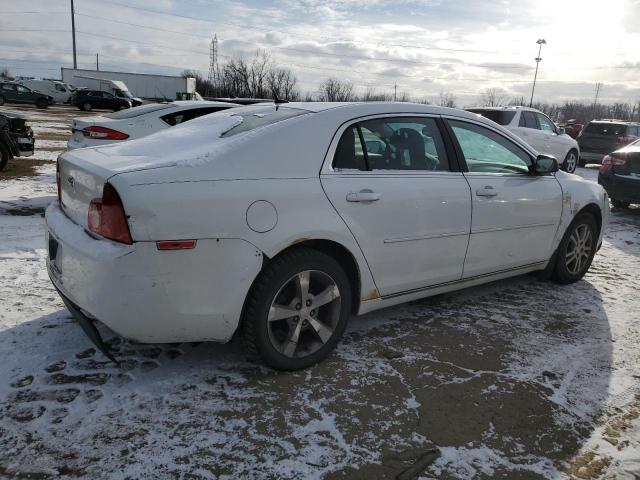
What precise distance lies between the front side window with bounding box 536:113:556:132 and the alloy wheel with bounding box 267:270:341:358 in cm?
1271

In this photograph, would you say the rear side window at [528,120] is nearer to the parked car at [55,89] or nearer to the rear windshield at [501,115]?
the rear windshield at [501,115]

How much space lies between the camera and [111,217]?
99.5 inches

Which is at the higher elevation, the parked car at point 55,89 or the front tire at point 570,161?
the parked car at point 55,89

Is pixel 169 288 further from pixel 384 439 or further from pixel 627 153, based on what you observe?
pixel 627 153

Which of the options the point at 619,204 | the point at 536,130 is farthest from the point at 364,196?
the point at 536,130

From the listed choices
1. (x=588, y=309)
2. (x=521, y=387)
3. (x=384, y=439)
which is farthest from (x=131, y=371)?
(x=588, y=309)

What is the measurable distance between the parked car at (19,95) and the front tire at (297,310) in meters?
40.6

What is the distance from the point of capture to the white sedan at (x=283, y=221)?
8.41 feet

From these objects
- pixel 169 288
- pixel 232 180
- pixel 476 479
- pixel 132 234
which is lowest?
pixel 476 479

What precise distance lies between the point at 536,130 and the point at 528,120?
403mm

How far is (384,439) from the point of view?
2.55 meters

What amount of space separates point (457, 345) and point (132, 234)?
2298mm

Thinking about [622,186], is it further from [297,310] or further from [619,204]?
[297,310]

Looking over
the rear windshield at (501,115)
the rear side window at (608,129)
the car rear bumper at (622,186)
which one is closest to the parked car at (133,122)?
the car rear bumper at (622,186)
